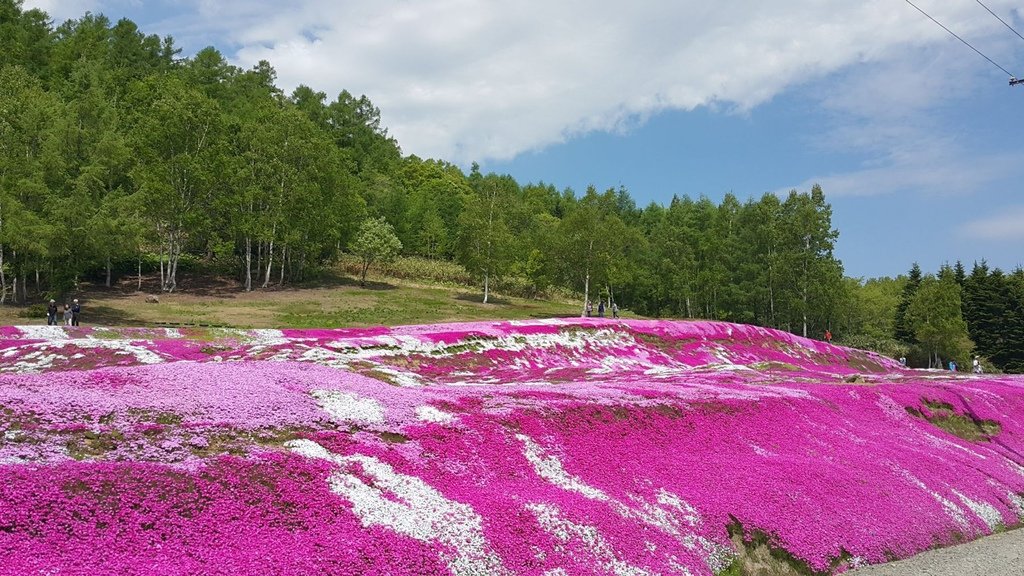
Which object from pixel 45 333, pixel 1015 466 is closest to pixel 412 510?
pixel 45 333

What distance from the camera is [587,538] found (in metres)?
13.1

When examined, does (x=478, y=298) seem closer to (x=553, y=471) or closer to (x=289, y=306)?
(x=289, y=306)

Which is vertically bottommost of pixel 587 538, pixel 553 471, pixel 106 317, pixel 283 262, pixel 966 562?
pixel 966 562

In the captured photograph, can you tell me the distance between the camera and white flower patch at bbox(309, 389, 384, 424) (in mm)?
16078

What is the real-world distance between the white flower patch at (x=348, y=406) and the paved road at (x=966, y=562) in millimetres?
13334

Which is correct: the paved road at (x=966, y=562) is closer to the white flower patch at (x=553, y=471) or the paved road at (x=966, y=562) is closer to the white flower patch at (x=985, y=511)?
the white flower patch at (x=985, y=511)

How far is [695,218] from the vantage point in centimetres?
11669

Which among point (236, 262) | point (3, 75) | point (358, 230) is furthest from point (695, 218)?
point (3, 75)

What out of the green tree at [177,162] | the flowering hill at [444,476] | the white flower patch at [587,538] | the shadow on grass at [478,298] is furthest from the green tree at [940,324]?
the green tree at [177,162]

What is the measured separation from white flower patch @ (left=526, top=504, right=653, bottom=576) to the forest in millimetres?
49378

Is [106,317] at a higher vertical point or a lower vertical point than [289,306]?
lower

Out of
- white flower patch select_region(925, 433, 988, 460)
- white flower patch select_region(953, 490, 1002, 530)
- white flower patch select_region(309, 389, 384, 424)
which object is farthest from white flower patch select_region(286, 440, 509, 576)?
white flower patch select_region(925, 433, 988, 460)

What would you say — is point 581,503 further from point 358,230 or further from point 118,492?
point 358,230

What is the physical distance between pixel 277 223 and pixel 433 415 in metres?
67.4
